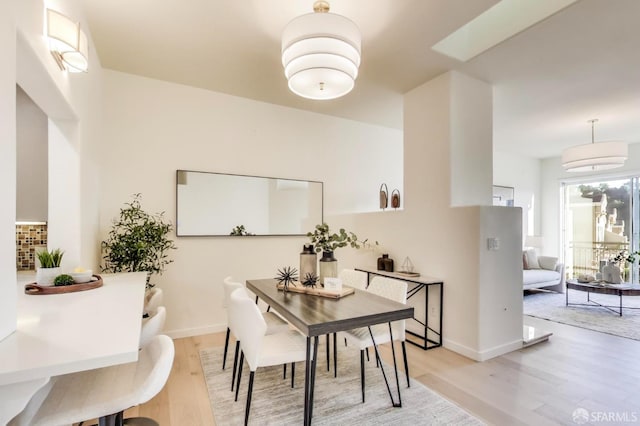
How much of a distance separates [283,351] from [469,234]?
2105 mm

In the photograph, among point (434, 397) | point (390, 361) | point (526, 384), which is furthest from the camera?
point (390, 361)

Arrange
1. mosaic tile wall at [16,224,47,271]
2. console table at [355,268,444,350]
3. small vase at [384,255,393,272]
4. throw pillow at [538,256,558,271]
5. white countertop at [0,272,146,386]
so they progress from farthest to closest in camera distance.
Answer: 1. throw pillow at [538,256,558,271]
2. small vase at [384,255,393,272]
3. console table at [355,268,444,350]
4. mosaic tile wall at [16,224,47,271]
5. white countertop at [0,272,146,386]

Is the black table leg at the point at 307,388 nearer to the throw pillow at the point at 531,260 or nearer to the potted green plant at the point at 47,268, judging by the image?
the potted green plant at the point at 47,268

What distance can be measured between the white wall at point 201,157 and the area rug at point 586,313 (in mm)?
3409

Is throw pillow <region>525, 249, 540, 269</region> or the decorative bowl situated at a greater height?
the decorative bowl

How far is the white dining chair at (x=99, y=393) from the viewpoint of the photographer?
112 cm

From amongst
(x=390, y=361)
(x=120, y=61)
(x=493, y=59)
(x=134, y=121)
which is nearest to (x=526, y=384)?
(x=390, y=361)

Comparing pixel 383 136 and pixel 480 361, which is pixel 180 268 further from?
pixel 383 136

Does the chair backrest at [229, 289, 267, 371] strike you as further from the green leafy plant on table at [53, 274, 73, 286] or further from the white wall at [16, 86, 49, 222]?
the white wall at [16, 86, 49, 222]

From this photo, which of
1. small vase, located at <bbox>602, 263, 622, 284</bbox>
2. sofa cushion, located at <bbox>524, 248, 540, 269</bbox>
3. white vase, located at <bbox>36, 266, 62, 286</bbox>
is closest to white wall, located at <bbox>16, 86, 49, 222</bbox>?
white vase, located at <bbox>36, 266, 62, 286</bbox>

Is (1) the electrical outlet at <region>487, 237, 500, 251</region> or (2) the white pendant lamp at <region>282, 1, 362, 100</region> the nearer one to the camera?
(2) the white pendant lamp at <region>282, 1, 362, 100</region>

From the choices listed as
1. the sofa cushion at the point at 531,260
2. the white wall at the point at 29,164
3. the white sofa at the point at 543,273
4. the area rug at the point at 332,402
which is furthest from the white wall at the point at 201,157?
the sofa cushion at the point at 531,260

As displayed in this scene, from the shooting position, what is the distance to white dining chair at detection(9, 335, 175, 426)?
1116mm

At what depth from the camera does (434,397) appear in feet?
7.69
